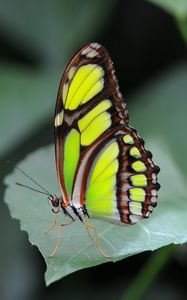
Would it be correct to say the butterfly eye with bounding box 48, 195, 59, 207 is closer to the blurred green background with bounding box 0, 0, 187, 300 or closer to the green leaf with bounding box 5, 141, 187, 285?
the green leaf with bounding box 5, 141, 187, 285

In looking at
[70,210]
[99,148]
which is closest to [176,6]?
[99,148]

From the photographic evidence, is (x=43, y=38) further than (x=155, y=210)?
Yes

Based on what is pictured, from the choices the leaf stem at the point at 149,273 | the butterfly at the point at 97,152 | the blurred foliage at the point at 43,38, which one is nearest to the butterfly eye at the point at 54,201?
the butterfly at the point at 97,152

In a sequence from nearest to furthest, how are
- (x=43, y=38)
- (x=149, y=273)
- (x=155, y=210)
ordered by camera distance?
1. (x=155, y=210)
2. (x=149, y=273)
3. (x=43, y=38)

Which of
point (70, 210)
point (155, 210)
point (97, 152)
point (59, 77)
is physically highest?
point (59, 77)

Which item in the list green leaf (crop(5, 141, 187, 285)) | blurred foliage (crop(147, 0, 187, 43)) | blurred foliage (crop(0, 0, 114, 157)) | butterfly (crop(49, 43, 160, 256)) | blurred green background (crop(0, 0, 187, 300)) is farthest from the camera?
Answer: blurred foliage (crop(0, 0, 114, 157))

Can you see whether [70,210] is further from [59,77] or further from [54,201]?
[59,77]

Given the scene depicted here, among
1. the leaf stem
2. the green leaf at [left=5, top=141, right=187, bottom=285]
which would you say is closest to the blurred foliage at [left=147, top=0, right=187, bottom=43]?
the green leaf at [left=5, top=141, right=187, bottom=285]
